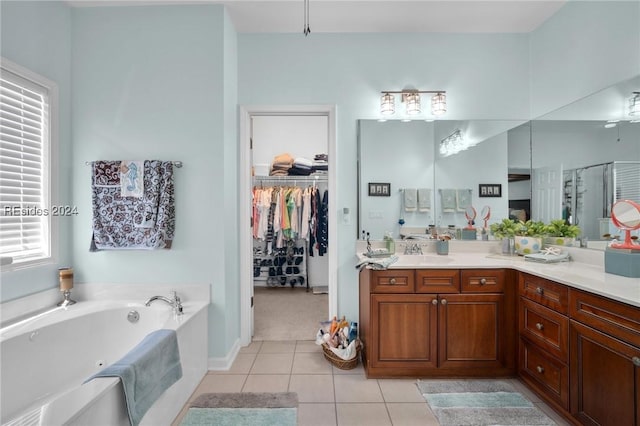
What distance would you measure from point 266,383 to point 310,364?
0.42 metres

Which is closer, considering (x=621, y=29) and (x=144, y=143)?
(x=621, y=29)

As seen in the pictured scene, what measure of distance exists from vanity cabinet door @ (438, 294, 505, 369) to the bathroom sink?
28 cm

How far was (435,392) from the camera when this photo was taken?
6.64 feet

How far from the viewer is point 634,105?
1.90m

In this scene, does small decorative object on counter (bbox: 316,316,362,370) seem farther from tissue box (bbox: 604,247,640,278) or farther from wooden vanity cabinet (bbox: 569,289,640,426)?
tissue box (bbox: 604,247,640,278)

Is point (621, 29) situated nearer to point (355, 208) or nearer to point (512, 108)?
point (512, 108)

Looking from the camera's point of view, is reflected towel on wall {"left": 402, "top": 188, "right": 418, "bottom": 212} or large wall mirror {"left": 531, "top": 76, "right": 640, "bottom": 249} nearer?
large wall mirror {"left": 531, "top": 76, "right": 640, "bottom": 249}

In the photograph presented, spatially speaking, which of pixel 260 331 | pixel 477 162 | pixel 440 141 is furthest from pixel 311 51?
pixel 260 331

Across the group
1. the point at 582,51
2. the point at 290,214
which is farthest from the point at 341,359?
the point at 582,51

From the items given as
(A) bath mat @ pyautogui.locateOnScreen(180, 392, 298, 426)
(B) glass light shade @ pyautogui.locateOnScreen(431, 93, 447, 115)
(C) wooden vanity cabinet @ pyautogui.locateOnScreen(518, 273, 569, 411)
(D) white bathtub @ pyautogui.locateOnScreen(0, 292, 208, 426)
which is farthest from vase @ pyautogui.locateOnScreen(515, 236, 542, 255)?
(D) white bathtub @ pyautogui.locateOnScreen(0, 292, 208, 426)

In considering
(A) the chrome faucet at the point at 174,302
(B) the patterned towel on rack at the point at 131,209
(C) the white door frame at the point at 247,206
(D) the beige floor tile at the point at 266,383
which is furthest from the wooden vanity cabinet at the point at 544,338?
(B) the patterned towel on rack at the point at 131,209

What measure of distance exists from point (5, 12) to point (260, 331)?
3.11 m

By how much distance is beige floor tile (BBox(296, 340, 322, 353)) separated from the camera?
106 inches

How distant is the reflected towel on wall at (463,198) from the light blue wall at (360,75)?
0.72 meters
